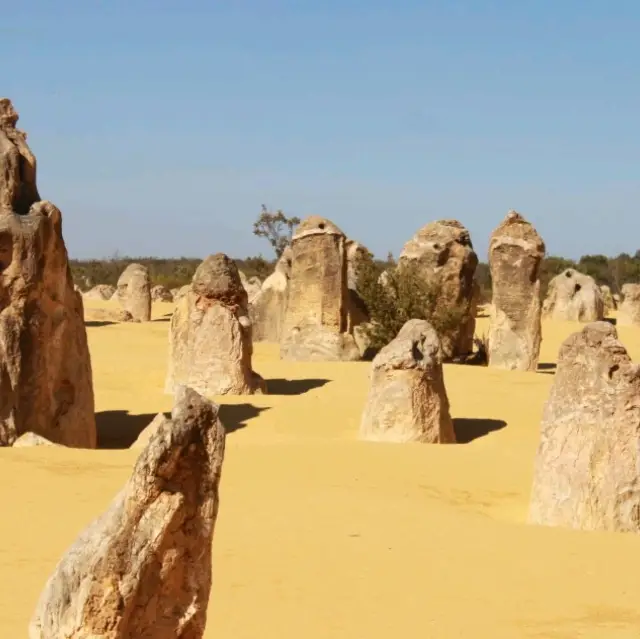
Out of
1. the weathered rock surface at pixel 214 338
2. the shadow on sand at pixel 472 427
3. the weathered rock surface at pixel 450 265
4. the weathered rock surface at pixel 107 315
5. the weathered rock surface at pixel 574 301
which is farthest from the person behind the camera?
the weathered rock surface at pixel 574 301

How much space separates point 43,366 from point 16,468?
187cm

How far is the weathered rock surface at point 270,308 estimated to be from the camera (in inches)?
912

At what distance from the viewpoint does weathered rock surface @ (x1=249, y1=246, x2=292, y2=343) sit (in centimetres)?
2316

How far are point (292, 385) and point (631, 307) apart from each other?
56.2 ft

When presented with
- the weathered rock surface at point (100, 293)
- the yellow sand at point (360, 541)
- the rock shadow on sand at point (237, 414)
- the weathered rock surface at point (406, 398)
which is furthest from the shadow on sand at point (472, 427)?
the weathered rock surface at point (100, 293)

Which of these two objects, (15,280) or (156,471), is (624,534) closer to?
(156,471)

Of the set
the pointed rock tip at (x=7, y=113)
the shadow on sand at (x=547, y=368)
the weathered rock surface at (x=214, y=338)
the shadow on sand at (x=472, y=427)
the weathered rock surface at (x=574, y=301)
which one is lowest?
the shadow on sand at (x=472, y=427)

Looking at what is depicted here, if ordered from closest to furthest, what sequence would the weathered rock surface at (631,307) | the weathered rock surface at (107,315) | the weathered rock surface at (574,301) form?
the weathered rock surface at (107,315), the weathered rock surface at (631,307), the weathered rock surface at (574,301)

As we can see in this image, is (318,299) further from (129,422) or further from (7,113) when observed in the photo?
(7,113)

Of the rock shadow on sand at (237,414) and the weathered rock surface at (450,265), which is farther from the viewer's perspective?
the weathered rock surface at (450,265)

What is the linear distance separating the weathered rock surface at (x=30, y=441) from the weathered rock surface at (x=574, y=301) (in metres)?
22.4

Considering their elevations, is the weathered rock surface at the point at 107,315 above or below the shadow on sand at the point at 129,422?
above

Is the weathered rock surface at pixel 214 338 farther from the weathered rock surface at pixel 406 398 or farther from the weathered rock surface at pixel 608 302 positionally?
the weathered rock surface at pixel 608 302

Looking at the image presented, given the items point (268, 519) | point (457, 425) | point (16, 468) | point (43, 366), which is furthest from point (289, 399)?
point (268, 519)
